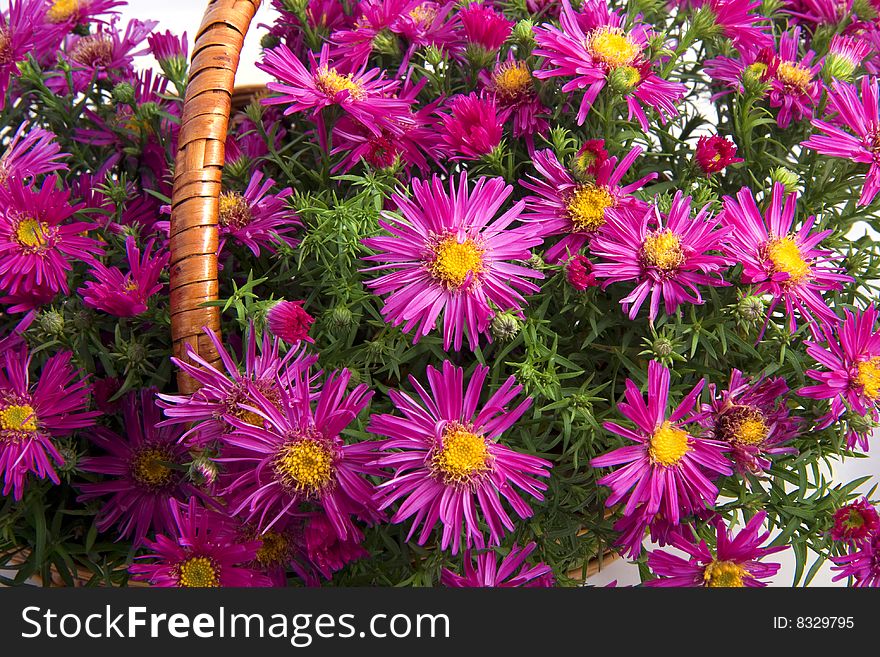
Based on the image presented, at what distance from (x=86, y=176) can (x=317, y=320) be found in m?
0.32

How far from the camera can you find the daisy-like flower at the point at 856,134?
0.65 metres

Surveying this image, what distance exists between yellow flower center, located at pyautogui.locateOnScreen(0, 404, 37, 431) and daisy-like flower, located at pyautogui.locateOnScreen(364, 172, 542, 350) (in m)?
0.29

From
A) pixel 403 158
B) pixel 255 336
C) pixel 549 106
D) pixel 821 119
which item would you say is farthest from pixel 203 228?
pixel 821 119

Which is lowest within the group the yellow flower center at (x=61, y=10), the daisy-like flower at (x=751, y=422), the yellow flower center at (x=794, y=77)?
the daisy-like flower at (x=751, y=422)

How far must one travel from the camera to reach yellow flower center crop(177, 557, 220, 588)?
583 millimetres

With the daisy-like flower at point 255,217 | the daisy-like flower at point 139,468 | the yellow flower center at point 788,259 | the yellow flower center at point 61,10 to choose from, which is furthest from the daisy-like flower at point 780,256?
the yellow flower center at point 61,10

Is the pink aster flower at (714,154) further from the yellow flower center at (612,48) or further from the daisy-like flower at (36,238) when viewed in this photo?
the daisy-like flower at (36,238)

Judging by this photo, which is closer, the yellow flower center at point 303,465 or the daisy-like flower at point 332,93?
the yellow flower center at point 303,465

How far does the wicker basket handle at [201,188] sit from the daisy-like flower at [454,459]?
156 mm

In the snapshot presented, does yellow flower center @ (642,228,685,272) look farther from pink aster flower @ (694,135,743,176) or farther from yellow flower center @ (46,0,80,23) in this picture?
yellow flower center @ (46,0,80,23)

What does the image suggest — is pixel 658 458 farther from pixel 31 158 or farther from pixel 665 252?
pixel 31 158

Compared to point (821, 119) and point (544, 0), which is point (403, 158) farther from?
point (821, 119)

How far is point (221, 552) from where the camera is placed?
0.58 m

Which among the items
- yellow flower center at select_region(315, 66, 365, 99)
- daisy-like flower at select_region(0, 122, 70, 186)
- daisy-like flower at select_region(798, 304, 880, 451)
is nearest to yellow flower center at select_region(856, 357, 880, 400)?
A: daisy-like flower at select_region(798, 304, 880, 451)
